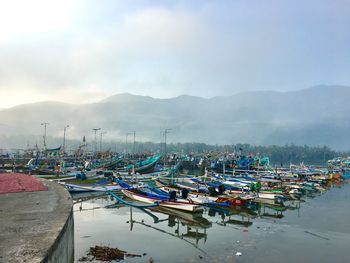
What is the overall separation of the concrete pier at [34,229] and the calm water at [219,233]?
279 cm

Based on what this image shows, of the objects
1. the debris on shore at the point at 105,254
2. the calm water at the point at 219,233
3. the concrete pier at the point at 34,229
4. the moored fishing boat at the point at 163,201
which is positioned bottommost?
the calm water at the point at 219,233

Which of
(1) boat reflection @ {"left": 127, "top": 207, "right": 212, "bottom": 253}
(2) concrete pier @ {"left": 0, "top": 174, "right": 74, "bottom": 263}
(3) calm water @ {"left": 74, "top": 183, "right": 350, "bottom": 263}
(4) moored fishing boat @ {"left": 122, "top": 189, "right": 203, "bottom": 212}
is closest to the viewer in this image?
(2) concrete pier @ {"left": 0, "top": 174, "right": 74, "bottom": 263}

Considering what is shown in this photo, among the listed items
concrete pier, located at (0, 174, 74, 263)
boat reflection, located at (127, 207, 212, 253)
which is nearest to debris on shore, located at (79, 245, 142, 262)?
concrete pier, located at (0, 174, 74, 263)

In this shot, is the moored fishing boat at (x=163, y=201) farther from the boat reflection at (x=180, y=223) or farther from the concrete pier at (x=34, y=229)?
the concrete pier at (x=34, y=229)

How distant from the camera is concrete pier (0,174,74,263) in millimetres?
9375

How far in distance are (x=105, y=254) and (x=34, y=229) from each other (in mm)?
5295

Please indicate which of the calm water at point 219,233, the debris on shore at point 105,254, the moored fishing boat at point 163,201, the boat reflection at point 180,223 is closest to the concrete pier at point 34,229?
the debris on shore at point 105,254

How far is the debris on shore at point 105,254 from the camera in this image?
15.9 m

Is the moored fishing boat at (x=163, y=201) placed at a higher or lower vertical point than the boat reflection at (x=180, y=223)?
higher

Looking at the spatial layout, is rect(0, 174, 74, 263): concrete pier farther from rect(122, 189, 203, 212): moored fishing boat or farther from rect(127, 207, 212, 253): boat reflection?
rect(122, 189, 203, 212): moored fishing boat

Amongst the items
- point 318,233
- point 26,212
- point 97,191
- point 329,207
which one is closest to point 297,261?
point 318,233

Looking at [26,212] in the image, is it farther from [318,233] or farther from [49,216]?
[318,233]

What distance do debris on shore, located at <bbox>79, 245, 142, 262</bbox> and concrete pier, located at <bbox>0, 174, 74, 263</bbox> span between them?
103 cm

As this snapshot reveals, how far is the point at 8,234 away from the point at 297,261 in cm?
1314
